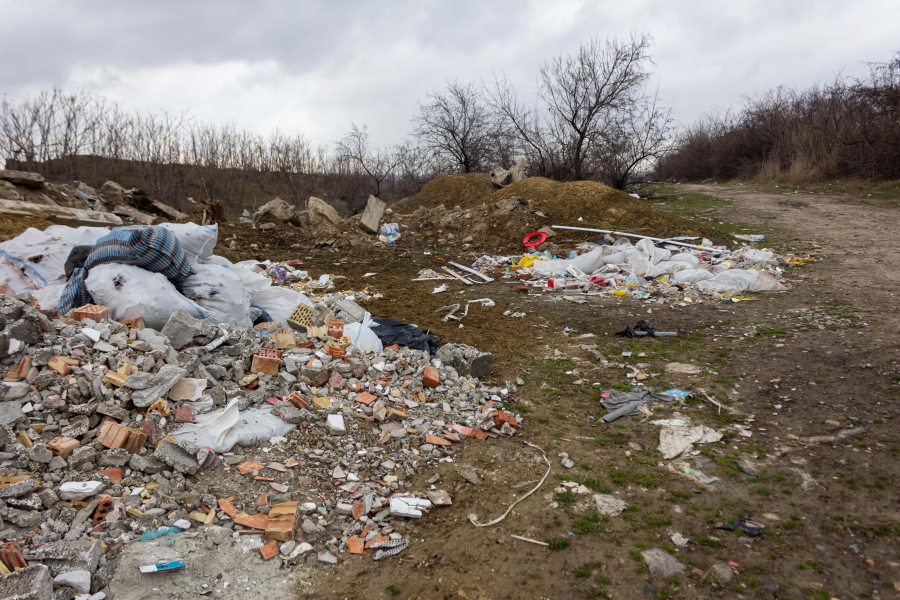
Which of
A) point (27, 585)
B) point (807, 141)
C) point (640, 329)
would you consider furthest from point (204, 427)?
point (807, 141)

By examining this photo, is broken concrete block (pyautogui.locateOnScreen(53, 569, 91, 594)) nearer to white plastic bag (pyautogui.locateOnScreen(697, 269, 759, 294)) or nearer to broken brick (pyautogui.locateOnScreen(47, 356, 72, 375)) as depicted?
broken brick (pyautogui.locateOnScreen(47, 356, 72, 375))

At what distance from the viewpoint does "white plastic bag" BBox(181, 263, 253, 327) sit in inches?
170

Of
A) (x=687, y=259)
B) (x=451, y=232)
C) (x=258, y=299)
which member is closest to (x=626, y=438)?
(x=258, y=299)

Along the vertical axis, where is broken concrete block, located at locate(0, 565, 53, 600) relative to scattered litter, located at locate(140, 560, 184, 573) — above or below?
above

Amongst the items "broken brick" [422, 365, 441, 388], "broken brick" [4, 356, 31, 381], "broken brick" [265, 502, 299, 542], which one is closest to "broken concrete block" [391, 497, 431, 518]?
"broken brick" [265, 502, 299, 542]

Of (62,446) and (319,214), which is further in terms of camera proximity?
(319,214)

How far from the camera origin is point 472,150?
1827cm

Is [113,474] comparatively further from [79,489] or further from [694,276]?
[694,276]

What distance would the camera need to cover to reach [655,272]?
743 cm

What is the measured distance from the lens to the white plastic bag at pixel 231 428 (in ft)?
9.02

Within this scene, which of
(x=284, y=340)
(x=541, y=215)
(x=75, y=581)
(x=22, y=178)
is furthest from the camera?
(x=22, y=178)

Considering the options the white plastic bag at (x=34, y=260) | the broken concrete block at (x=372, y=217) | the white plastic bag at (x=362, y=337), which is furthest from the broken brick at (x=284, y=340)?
the broken concrete block at (x=372, y=217)

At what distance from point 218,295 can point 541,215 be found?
8.24 meters

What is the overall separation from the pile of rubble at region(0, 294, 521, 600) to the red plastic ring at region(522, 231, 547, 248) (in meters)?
6.62
